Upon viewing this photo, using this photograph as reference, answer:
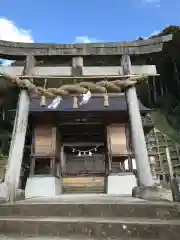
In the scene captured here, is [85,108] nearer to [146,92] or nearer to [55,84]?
[55,84]

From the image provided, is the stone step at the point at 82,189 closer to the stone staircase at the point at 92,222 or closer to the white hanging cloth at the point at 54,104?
the white hanging cloth at the point at 54,104

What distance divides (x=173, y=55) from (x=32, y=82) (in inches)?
1107

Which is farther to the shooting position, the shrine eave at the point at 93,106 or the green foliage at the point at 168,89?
the green foliage at the point at 168,89

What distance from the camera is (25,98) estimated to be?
6.33m

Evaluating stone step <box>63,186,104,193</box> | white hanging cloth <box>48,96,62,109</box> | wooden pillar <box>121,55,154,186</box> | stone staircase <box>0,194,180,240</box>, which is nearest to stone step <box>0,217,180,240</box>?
stone staircase <box>0,194,180,240</box>

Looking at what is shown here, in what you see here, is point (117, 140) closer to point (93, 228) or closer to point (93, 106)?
point (93, 106)

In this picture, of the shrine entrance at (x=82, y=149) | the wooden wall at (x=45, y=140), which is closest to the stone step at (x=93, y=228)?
the wooden wall at (x=45, y=140)

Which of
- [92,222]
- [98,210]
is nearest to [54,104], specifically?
[98,210]

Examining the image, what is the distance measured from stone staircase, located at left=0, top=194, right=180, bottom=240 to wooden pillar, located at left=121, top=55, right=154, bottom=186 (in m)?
1.85

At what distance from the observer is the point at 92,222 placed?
3184 mm

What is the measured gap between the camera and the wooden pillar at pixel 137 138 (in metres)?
5.46

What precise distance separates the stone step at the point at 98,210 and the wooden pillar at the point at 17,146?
3.93ft

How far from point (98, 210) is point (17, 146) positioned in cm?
293

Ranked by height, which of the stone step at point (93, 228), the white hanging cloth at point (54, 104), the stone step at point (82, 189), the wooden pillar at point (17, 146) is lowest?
the stone step at point (93, 228)
